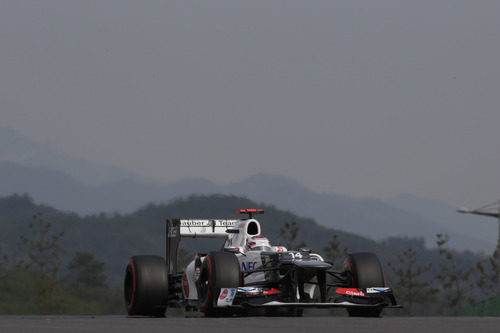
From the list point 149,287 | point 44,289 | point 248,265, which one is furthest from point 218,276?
point 44,289

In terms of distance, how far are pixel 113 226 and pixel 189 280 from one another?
5657 cm

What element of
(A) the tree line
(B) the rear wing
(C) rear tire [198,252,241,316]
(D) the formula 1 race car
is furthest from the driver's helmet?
(A) the tree line

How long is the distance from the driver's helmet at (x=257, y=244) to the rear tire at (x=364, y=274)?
6.05 ft

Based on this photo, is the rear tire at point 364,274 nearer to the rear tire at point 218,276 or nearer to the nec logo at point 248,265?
the nec logo at point 248,265

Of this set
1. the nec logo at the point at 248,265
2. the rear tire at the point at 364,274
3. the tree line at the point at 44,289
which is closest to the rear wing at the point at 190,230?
the nec logo at the point at 248,265

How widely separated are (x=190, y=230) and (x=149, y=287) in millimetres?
2693

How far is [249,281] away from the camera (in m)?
23.9

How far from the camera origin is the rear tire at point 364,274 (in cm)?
2361

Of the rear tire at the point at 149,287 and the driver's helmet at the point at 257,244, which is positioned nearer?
the driver's helmet at the point at 257,244

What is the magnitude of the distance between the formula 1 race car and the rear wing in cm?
2

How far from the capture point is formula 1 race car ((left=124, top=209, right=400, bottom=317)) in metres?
21.8

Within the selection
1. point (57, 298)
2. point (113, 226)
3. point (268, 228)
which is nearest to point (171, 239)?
point (57, 298)

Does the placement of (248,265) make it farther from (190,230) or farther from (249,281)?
(190,230)

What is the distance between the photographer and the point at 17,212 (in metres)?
97.6
